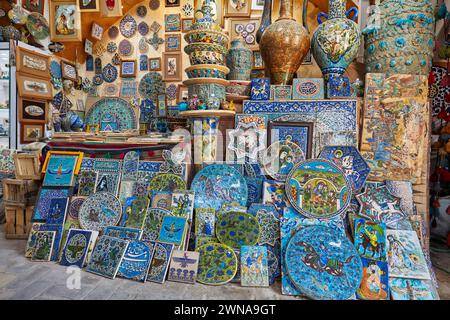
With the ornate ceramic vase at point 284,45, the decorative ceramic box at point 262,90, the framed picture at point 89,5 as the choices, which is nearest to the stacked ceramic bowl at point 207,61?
the decorative ceramic box at point 262,90

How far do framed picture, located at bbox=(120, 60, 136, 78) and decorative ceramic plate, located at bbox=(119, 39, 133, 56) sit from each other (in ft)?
0.43

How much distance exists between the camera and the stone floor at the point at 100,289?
1.80m

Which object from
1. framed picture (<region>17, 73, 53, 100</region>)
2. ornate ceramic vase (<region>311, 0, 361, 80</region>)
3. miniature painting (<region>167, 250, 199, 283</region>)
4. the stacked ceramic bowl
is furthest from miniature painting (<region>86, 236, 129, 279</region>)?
framed picture (<region>17, 73, 53, 100</region>)

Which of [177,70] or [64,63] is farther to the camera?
[177,70]

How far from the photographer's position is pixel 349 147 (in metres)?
2.45

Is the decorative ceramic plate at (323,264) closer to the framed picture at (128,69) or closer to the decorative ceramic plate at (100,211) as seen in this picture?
the decorative ceramic plate at (100,211)

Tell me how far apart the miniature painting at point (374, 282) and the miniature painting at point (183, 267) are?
3.32ft

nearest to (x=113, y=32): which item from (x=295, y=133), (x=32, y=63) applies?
(x=32, y=63)

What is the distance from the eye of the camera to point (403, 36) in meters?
2.51
